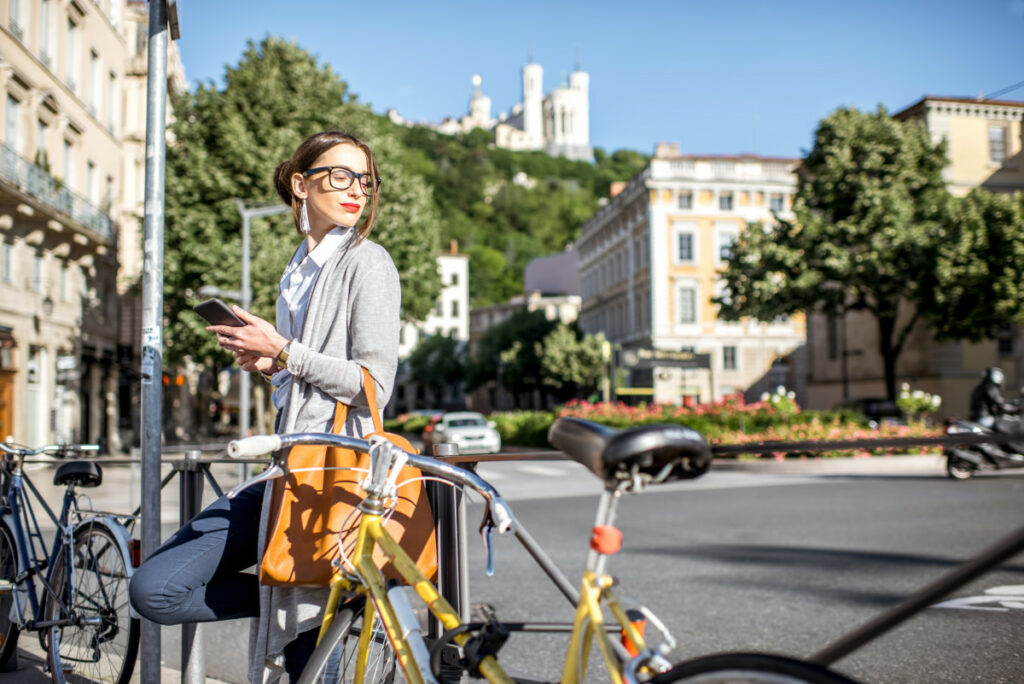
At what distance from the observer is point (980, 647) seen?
15.2ft

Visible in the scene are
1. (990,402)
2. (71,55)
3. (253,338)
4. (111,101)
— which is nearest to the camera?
(253,338)

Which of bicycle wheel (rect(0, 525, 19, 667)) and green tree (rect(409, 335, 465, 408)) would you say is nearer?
bicycle wheel (rect(0, 525, 19, 667))

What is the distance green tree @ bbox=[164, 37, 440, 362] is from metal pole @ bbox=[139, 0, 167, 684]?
22.9 m

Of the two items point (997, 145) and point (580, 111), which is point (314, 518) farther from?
point (580, 111)

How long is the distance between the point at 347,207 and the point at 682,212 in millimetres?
57500

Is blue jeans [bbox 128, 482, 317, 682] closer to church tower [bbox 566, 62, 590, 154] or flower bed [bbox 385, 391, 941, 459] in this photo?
flower bed [bbox 385, 391, 941, 459]

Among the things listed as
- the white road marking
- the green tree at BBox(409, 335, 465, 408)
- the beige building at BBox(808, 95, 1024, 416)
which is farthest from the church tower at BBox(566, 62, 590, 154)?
the white road marking

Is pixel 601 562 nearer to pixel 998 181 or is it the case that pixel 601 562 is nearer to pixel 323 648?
pixel 323 648

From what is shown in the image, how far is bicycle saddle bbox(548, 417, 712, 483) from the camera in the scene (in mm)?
1740

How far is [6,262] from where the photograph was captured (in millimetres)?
23656

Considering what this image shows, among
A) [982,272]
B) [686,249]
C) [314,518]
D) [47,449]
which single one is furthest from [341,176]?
[686,249]

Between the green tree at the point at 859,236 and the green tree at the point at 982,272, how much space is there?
86 centimetres

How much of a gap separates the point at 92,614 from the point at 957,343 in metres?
42.3

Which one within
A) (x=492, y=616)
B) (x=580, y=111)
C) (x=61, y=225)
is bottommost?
(x=492, y=616)
